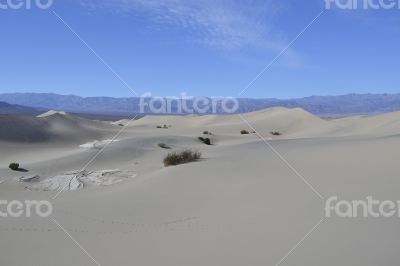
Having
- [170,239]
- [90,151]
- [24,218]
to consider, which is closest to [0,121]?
[90,151]

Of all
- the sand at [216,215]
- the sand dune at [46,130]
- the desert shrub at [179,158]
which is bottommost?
the sand at [216,215]

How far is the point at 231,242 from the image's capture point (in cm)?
633

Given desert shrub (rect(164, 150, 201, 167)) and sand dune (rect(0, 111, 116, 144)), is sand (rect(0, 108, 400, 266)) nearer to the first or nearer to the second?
desert shrub (rect(164, 150, 201, 167))

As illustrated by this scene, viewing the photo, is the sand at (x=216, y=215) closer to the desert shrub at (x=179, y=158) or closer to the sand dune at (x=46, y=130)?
the desert shrub at (x=179, y=158)

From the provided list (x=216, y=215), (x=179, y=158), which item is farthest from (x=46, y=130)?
(x=216, y=215)

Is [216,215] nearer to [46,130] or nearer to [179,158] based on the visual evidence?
[179,158]

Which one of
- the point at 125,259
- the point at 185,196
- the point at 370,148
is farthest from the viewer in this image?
the point at 370,148

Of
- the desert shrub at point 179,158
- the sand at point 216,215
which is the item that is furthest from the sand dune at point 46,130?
the desert shrub at point 179,158

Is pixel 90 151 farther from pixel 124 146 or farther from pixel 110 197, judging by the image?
pixel 110 197

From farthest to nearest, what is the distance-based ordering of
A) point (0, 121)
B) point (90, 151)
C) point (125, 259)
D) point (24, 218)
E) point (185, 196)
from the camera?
point (0, 121) → point (90, 151) → point (185, 196) → point (24, 218) → point (125, 259)

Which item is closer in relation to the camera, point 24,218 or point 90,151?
point 24,218

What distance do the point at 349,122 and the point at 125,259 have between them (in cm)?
4419

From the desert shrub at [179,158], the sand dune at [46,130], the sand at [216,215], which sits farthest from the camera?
the sand dune at [46,130]

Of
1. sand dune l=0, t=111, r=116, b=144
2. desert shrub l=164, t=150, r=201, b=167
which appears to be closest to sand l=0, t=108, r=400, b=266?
→ desert shrub l=164, t=150, r=201, b=167
